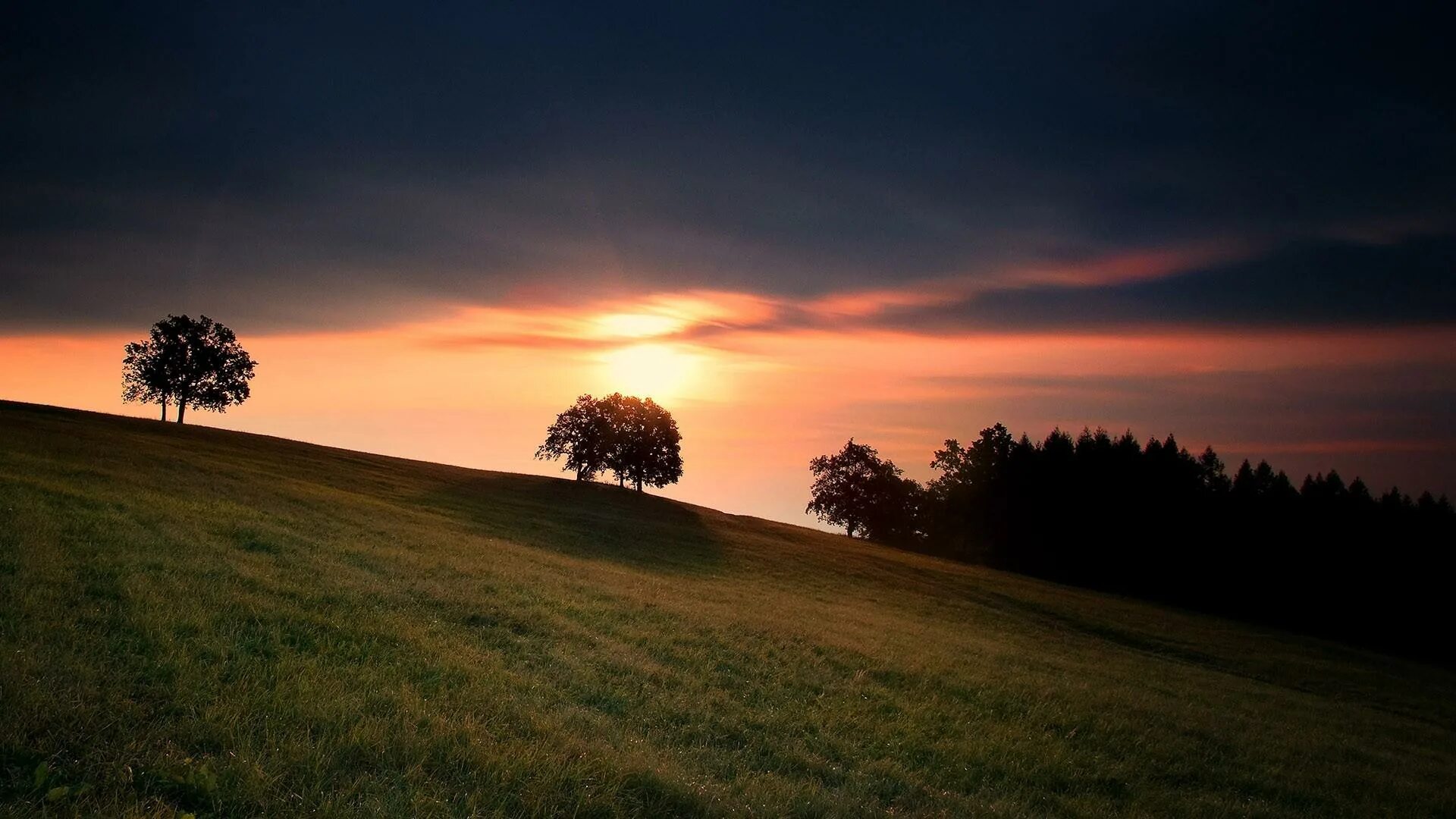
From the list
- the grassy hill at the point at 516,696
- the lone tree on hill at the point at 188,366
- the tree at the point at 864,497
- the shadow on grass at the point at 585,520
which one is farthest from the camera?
the tree at the point at 864,497

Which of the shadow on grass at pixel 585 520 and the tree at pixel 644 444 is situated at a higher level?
the tree at pixel 644 444

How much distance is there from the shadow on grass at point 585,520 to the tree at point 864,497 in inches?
1473

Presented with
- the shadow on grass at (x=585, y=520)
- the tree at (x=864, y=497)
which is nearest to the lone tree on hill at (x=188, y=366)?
the shadow on grass at (x=585, y=520)

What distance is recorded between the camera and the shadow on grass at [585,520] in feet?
124

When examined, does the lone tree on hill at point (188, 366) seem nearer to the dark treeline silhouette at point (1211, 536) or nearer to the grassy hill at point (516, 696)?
the grassy hill at point (516, 696)

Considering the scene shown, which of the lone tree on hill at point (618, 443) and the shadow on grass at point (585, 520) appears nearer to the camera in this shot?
the shadow on grass at point (585, 520)

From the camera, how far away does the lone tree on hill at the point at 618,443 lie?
8525 centimetres

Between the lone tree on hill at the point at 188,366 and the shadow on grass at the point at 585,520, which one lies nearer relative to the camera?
the shadow on grass at the point at 585,520

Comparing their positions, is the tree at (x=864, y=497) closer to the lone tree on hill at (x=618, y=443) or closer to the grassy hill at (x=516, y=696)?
the lone tree on hill at (x=618, y=443)

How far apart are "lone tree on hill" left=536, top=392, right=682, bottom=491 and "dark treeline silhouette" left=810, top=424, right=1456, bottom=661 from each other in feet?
136

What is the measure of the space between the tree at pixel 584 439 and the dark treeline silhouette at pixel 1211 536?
48.3 metres

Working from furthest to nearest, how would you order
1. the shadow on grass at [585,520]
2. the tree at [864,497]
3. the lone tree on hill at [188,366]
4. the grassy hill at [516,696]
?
the tree at [864,497] < the lone tree on hill at [188,366] < the shadow on grass at [585,520] < the grassy hill at [516,696]

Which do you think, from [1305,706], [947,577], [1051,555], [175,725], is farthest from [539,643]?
[1051,555]

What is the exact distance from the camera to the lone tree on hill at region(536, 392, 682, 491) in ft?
280
